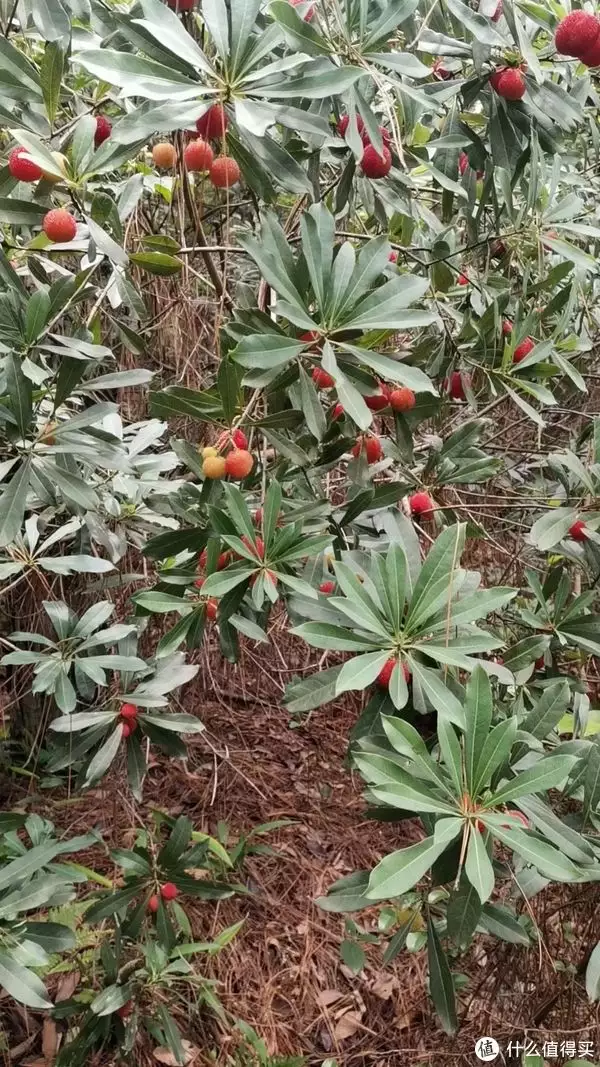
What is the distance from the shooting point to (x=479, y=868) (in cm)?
68

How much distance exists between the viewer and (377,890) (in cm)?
66

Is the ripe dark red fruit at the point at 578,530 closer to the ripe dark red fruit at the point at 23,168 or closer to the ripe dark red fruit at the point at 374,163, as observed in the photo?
the ripe dark red fruit at the point at 374,163

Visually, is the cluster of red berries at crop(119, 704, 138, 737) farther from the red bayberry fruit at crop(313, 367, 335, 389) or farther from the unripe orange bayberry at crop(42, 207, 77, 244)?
the unripe orange bayberry at crop(42, 207, 77, 244)

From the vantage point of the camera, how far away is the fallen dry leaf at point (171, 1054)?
166 cm

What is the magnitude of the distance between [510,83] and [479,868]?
3.48ft

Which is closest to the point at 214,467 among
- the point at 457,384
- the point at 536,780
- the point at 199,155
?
the point at 199,155

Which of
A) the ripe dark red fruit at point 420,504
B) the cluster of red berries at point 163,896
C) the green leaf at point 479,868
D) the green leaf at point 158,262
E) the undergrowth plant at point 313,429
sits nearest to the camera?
the green leaf at point 479,868

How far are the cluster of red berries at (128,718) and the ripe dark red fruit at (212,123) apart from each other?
949 mm

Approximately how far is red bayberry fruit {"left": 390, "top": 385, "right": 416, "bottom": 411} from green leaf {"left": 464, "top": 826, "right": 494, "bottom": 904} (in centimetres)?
63

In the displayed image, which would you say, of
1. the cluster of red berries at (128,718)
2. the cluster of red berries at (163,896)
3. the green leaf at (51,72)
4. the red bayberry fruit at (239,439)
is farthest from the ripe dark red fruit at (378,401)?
the cluster of red berries at (163,896)

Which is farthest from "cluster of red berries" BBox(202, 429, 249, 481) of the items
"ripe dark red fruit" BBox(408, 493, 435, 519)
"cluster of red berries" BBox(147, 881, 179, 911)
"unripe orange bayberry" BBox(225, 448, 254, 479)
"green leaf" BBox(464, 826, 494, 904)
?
"cluster of red berries" BBox(147, 881, 179, 911)

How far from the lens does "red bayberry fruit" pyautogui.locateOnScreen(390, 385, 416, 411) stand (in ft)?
3.67

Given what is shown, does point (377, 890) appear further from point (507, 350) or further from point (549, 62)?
point (549, 62)

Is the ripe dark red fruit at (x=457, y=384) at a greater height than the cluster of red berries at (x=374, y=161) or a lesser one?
lesser
